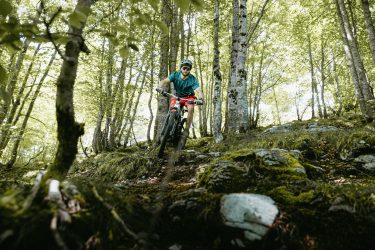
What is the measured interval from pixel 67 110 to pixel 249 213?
1948mm

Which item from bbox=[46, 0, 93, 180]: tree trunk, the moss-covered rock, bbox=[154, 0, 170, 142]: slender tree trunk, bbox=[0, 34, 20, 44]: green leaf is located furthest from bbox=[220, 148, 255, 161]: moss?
bbox=[154, 0, 170, 142]: slender tree trunk

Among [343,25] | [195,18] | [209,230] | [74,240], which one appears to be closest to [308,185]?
[209,230]

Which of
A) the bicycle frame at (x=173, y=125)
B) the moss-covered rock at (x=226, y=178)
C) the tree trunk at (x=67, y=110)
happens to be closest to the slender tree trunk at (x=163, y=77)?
the bicycle frame at (x=173, y=125)

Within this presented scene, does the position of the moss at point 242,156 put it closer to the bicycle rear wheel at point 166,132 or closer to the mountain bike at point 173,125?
the mountain bike at point 173,125

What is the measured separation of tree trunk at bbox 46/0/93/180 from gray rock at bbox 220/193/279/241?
161 centimetres

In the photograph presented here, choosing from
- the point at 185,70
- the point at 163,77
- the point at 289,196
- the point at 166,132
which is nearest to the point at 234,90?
the point at 163,77

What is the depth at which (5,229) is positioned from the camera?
1.87 m

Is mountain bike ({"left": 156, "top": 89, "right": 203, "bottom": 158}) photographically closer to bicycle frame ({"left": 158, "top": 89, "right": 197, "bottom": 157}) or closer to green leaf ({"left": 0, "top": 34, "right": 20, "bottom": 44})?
bicycle frame ({"left": 158, "top": 89, "right": 197, "bottom": 157})

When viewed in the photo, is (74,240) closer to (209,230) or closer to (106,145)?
(209,230)

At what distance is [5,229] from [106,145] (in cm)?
1410

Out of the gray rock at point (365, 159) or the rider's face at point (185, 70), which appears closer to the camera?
the gray rock at point (365, 159)

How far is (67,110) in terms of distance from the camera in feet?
8.90

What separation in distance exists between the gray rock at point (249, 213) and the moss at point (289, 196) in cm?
34

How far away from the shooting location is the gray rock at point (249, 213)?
2599 mm
